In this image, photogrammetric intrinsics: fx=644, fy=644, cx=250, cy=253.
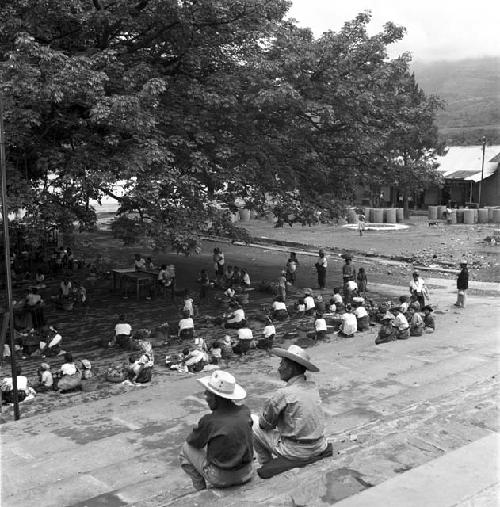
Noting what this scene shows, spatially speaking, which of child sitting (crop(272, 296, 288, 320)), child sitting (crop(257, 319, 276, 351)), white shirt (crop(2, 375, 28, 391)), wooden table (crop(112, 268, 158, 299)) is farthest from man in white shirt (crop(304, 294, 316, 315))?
white shirt (crop(2, 375, 28, 391))

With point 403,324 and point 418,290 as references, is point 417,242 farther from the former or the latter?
point 403,324

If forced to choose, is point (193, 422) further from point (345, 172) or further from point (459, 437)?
point (345, 172)

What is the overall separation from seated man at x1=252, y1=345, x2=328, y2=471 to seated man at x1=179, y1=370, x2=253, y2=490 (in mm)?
547

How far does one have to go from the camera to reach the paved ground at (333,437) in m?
4.97

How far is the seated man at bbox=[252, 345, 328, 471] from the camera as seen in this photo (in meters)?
5.62

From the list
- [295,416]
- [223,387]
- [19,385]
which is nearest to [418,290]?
[19,385]

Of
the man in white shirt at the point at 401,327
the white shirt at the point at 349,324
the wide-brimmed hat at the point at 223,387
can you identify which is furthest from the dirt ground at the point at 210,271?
the wide-brimmed hat at the point at 223,387

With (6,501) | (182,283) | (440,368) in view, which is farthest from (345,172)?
(6,501)

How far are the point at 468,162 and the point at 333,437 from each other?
1756 inches

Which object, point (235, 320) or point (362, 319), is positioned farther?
point (235, 320)

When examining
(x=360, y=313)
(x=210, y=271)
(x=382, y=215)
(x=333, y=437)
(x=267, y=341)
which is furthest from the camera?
(x=382, y=215)

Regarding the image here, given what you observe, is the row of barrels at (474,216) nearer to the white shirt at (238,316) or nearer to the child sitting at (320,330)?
the white shirt at (238,316)

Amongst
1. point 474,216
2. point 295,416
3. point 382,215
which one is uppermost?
point 474,216

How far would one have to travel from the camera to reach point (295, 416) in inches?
222
